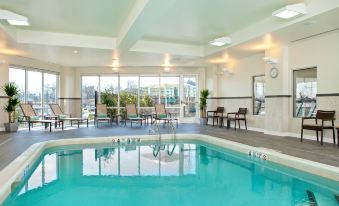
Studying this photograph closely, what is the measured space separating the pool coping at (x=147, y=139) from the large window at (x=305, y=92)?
101 inches

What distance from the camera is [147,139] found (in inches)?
294

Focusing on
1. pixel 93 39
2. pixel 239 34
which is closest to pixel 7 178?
pixel 93 39

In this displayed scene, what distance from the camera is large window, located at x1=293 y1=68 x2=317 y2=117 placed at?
709 cm

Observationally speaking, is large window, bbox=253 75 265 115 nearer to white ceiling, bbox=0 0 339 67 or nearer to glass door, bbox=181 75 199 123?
white ceiling, bbox=0 0 339 67

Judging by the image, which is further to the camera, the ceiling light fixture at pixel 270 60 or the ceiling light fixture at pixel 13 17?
the ceiling light fixture at pixel 270 60

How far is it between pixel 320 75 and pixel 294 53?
43.3 inches

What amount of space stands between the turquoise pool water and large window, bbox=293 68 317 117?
2809 mm

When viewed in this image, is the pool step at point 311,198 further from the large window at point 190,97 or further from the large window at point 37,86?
the large window at point 37,86

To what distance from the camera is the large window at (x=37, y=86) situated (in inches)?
391

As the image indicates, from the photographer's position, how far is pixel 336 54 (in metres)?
6.25

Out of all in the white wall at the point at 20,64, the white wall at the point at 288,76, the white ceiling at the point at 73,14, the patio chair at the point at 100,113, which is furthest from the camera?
the patio chair at the point at 100,113

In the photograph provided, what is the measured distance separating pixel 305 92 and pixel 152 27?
4.54 m

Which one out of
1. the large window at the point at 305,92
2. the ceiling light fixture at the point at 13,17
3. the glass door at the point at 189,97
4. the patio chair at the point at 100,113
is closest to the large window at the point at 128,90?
the patio chair at the point at 100,113

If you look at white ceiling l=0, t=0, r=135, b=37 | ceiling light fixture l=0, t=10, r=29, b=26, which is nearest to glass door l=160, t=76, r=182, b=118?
white ceiling l=0, t=0, r=135, b=37
